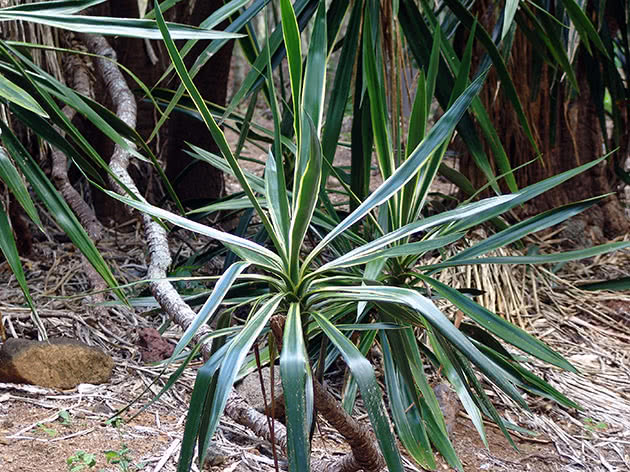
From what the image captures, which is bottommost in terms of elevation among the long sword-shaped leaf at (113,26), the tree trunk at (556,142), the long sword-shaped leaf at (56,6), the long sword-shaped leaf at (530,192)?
the long sword-shaped leaf at (530,192)

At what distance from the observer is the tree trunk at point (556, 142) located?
292 centimetres

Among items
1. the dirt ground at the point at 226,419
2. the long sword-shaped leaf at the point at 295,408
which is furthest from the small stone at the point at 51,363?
the long sword-shaped leaf at the point at 295,408

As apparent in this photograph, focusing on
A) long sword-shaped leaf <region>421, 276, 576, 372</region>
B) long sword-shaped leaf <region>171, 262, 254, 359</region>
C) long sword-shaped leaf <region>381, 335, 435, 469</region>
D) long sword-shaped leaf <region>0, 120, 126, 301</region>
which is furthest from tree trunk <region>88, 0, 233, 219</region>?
long sword-shaped leaf <region>171, 262, 254, 359</region>

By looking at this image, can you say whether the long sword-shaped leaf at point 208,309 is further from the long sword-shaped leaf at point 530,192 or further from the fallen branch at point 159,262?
the long sword-shaped leaf at point 530,192

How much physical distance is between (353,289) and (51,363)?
994mm

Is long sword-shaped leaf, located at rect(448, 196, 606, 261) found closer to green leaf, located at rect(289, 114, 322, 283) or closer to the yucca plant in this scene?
the yucca plant

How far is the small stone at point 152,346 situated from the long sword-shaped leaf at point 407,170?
94cm

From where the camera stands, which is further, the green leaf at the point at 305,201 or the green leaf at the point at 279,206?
the green leaf at the point at 279,206

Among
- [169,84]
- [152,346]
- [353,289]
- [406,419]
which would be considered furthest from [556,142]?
[353,289]

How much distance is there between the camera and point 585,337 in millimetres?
2570

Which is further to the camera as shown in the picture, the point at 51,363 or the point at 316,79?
the point at 51,363

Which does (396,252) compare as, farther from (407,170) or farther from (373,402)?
(373,402)

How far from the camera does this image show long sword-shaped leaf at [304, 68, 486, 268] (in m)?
1.17

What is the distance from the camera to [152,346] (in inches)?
80.1
